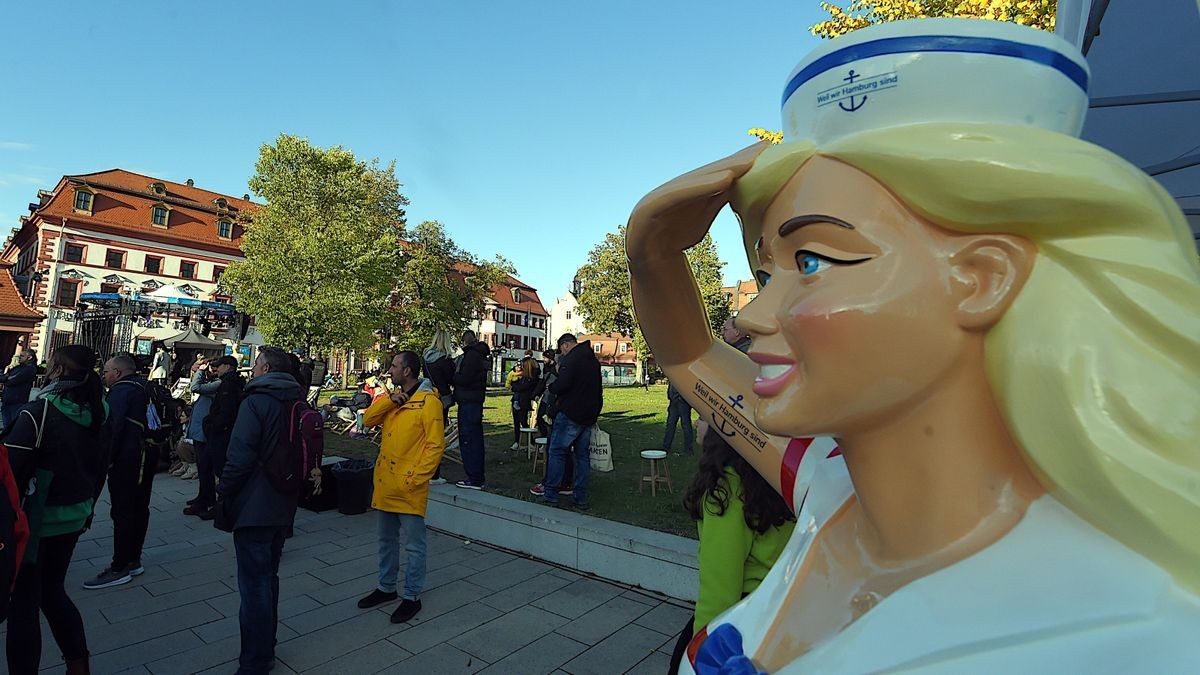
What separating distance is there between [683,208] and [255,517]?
11.5 ft

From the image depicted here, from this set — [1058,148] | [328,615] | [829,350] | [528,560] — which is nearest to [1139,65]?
[1058,148]

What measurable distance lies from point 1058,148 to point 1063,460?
402 mm

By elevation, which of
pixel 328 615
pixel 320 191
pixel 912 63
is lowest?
pixel 328 615

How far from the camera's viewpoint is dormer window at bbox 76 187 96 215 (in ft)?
113

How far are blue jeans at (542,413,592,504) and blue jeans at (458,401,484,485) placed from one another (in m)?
0.97

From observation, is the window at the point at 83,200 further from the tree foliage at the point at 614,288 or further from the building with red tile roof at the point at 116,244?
the tree foliage at the point at 614,288

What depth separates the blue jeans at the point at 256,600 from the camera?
3434 mm

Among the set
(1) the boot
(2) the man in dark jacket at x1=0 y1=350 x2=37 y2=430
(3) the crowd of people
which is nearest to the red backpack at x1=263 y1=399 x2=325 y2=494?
(3) the crowd of people

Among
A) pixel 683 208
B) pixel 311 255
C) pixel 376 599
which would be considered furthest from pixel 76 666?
pixel 311 255

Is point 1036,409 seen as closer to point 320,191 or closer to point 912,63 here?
point 912,63

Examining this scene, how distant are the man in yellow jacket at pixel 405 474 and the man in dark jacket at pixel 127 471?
2140 mm

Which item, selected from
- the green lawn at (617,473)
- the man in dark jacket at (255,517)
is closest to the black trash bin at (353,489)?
the green lawn at (617,473)

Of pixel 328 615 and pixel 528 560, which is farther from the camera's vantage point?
pixel 528 560

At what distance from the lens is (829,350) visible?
846mm
